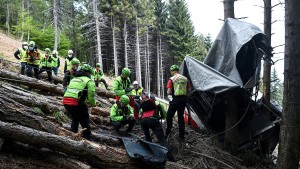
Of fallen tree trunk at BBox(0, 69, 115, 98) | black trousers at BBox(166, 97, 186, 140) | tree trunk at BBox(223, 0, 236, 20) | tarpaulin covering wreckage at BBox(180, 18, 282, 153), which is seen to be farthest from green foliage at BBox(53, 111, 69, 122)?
tree trunk at BBox(223, 0, 236, 20)

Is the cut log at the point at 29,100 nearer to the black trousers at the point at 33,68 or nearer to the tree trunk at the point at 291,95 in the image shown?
the black trousers at the point at 33,68

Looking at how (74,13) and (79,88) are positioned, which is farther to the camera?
(74,13)

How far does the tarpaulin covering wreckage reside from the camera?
638 cm

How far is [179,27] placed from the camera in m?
33.5

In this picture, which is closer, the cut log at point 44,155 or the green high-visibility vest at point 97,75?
the cut log at point 44,155

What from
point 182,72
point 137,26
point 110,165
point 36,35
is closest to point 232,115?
point 182,72

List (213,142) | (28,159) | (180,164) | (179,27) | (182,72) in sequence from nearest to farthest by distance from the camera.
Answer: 1. (28,159)
2. (180,164)
3. (213,142)
4. (182,72)
5. (179,27)

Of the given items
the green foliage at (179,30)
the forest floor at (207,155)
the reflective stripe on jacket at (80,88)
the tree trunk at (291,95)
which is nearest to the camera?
the tree trunk at (291,95)

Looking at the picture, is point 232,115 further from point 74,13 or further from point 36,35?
point 74,13

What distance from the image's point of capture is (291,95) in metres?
5.08

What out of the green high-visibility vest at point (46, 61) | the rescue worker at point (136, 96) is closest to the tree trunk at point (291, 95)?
the rescue worker at point (136, 96)

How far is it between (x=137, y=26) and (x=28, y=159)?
2553 cm

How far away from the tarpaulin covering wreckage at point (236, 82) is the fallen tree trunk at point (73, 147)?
2626 mm

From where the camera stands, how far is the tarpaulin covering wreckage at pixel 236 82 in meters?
6.38
